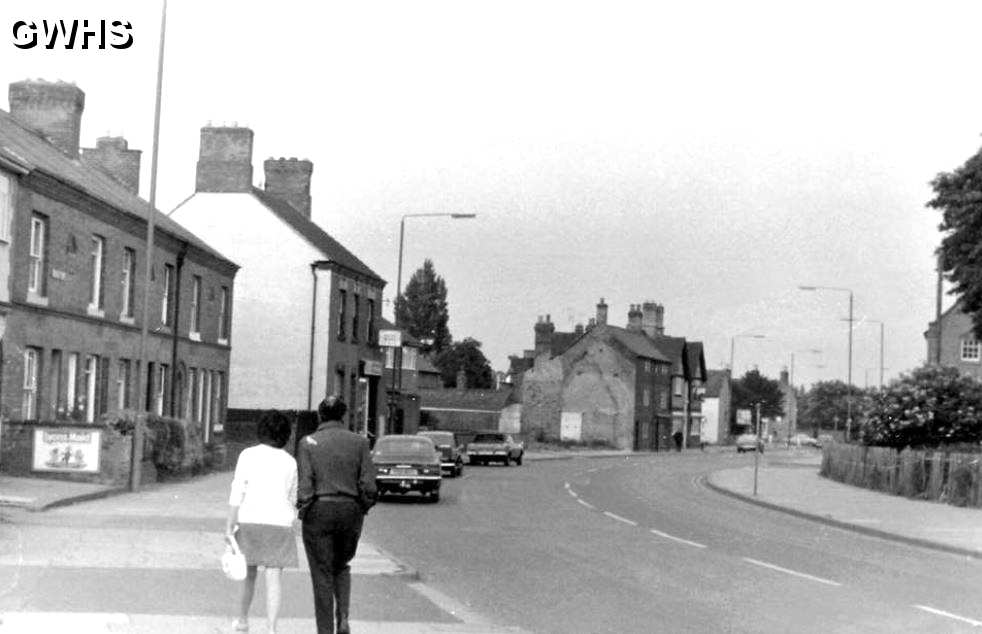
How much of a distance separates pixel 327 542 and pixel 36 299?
2333cm

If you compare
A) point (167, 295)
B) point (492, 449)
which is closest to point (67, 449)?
point (167, 295)

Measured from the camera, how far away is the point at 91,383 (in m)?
36.0

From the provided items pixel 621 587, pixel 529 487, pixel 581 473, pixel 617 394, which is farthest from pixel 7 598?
pixel 617 394

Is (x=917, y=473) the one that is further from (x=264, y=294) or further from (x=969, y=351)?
(x=969, y=351)

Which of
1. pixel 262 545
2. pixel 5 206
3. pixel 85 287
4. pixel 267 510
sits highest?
pixel 5 206

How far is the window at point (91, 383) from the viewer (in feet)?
116

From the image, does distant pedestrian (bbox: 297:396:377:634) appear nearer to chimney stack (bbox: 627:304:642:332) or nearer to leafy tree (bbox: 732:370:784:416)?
chimney stack (bbox: 627:304:642:332)

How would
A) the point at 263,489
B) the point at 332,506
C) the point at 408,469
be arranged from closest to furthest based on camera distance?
the point at 263,489
the point at 332,506
the point at 408,469

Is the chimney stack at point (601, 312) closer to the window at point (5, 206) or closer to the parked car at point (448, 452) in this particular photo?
the parked car at point (448, 452)

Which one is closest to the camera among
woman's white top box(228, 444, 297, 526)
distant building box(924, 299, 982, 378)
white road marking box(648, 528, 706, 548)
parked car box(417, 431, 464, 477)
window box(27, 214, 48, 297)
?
woman's white top box(228, 444, 297, 526)

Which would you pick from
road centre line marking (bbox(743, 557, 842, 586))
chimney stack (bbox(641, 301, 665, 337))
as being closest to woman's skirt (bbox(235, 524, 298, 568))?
road centre line marking (bbox(743, 557, 842, 586))

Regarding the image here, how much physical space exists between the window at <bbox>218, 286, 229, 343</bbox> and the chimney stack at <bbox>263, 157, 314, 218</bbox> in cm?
1364

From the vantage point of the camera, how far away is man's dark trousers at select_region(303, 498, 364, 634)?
10484 mm

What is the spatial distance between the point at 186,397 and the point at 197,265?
4.35 m
